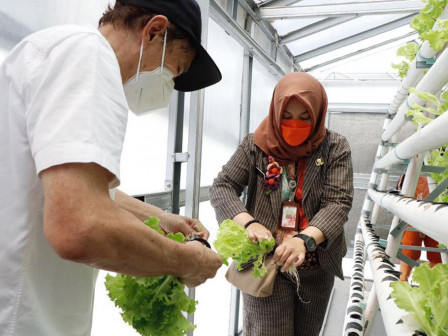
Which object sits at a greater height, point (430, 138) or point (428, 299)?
point (430, 138)

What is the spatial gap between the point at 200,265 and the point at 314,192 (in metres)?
0.95

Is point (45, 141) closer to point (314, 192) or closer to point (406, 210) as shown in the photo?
point (406, 210)

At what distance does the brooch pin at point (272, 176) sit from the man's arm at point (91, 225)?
1074 mm

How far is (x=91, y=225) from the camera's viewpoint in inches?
26.4

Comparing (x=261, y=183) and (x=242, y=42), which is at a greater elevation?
(x=242, y=42)

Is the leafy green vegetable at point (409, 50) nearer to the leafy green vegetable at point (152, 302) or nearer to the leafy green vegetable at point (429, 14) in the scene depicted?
the leafy green vegetable at point (429, 14)

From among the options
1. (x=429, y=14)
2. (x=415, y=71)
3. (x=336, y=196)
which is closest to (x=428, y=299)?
(x=336, y=196)

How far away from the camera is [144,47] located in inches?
38.9

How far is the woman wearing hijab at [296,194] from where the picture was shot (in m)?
1.79

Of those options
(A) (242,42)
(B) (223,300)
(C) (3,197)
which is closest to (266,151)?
(C) (3,197)

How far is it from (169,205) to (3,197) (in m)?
1.61

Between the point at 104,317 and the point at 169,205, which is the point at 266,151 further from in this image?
the point at 104,317

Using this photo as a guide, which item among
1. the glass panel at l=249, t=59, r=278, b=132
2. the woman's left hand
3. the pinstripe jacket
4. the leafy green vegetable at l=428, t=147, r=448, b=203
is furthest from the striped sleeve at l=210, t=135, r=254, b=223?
the glass panel at l=249, t=59, r=278, b=132

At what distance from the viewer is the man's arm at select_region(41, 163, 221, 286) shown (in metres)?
0.66
